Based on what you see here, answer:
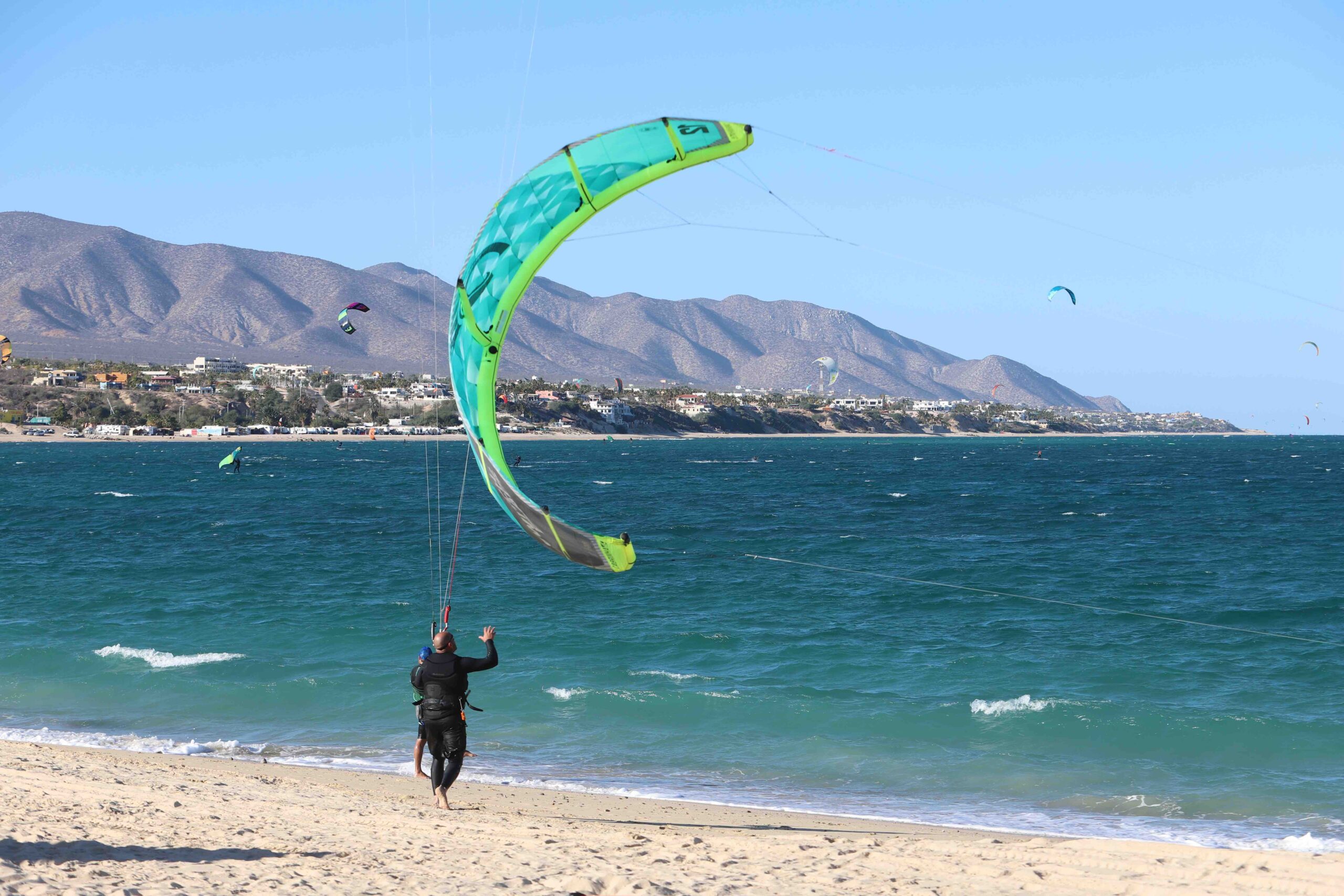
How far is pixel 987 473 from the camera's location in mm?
85375

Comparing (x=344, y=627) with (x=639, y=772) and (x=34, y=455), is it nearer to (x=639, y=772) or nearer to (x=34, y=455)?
(x=639, y=772)

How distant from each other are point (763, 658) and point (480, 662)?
10199 millimetres

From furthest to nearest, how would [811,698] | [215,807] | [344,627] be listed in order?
[344,627]
[811,698]
[215,807]

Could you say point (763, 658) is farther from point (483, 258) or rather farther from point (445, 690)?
point (483, 258)

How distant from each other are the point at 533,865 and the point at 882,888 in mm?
2475

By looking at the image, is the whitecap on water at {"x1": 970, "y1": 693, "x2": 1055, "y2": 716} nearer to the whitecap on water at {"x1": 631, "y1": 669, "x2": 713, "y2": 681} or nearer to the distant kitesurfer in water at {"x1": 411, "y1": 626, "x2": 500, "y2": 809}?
the whitecap on water at {"x1": 631, "y1": 669, "x2": 713, "y2": 681}

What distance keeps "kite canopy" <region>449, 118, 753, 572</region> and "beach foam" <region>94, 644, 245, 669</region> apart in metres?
10.6

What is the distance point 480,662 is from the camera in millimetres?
A: 9203

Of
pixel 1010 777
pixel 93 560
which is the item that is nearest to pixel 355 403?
pixel 93 560

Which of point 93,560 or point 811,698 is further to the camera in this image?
point 93,560

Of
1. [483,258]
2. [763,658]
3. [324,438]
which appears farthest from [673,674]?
[324,438]

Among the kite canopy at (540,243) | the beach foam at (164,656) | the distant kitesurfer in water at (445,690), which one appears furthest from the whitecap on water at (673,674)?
the kite canopy at (540,243)

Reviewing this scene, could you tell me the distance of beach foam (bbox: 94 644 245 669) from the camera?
58.5 ft

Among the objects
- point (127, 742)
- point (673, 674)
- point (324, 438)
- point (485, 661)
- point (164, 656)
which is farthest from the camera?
point (324, 438)
